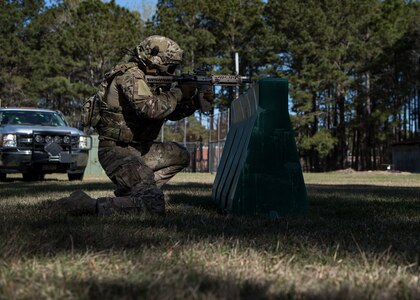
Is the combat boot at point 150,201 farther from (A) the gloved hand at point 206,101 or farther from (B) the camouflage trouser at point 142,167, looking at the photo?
(A) the gloved hand at point 206,101

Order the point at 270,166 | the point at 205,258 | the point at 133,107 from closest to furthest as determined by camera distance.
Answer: the point at 205,258 → the point at 270,166 → the point at 133,107

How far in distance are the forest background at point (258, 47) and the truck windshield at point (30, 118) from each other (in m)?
19.7

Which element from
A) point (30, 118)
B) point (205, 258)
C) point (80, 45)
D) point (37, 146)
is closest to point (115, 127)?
point (205, 258)

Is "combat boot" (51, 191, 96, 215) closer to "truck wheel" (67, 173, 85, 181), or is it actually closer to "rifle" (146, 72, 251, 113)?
"rifle" (146, 72, 251, 113)

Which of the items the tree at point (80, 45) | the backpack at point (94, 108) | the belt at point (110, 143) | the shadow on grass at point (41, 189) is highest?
the tree at point (80, 45)

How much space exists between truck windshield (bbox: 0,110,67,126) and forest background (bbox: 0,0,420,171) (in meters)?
19.7

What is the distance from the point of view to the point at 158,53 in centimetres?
524

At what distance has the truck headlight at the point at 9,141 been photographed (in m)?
12.4

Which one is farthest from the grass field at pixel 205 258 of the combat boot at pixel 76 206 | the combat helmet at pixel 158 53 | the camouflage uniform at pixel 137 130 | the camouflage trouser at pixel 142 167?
the combat helmet at pixel 158 53

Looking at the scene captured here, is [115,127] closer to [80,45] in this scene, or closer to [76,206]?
[76,206]

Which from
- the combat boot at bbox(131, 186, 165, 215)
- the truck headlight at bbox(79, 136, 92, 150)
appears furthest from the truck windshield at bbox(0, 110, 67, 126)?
the combat boot at bbox(131, 186, 165, 215)

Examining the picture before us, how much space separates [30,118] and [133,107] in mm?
9527

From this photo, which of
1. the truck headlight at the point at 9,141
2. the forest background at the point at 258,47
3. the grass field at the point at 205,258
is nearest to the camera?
the grass field at the point at 205,258

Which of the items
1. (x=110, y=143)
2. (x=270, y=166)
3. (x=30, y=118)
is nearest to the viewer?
(x=270, y=166)
